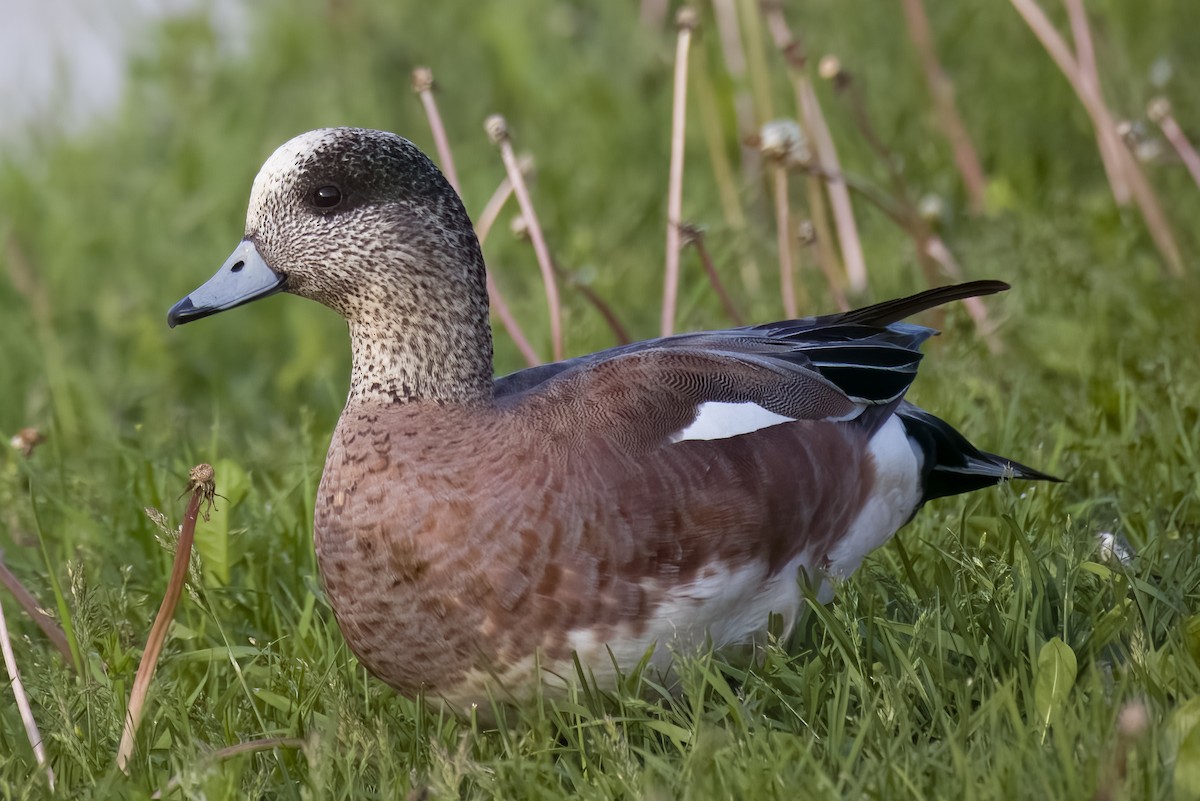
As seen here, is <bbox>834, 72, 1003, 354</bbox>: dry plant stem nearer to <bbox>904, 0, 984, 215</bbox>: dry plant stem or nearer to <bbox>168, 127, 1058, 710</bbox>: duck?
<bbox>904, 0, 984, 215</bbox>: dry plant stem

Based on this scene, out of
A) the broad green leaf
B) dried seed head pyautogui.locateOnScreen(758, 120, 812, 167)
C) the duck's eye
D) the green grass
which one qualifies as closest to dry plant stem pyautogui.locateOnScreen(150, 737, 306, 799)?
the green grass

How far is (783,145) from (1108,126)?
89 centimetres

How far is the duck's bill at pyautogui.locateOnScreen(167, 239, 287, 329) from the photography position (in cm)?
244

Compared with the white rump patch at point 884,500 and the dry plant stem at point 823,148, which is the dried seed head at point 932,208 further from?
the white rump patch at point 884,500

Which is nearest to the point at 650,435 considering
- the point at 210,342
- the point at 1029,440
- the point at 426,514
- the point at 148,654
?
the point at 426,514

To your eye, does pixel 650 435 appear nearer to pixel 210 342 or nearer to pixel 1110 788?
pixel 1110 788

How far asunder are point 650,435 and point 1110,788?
0.89 m

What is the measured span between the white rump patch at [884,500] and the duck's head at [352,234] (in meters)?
0.73

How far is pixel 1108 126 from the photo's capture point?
375 centimetres

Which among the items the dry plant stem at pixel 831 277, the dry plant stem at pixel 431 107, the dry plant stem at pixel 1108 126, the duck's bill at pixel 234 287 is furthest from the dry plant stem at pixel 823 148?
the duck's bill at pixel 234 287

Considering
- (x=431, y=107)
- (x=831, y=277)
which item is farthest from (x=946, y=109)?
(x=431, y=107)

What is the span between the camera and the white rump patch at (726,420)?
8.00 feet

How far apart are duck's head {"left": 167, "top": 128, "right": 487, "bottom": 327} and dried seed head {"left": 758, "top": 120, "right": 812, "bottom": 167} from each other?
3.44ft

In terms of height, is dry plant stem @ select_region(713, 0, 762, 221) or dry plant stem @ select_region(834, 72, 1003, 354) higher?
dry plant stem @ select_region(713, 0, 762, 221)
